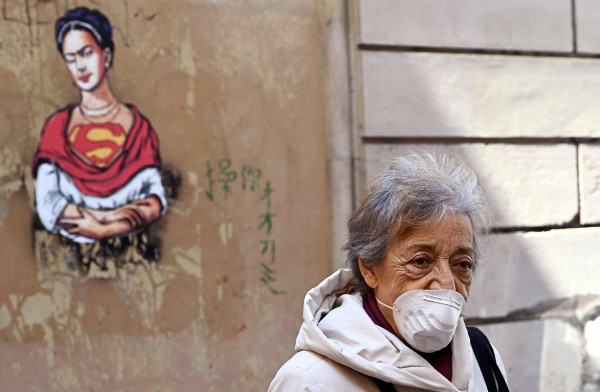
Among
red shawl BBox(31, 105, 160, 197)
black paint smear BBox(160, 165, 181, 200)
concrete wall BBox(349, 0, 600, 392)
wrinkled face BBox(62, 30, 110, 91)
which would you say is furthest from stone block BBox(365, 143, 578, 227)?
wrinkled face BBox(62, 30, 110, 91)

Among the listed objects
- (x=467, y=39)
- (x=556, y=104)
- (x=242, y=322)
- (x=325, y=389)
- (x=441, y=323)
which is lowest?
(x=242, y=322)

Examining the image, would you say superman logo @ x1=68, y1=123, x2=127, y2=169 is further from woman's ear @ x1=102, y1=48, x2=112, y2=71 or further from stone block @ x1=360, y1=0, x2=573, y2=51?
stone block @ x1=360, y1=0, x2=573, y2=51

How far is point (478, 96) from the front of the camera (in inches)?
190

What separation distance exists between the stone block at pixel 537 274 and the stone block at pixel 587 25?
46.4 inches

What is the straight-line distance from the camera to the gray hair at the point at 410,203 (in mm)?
2104

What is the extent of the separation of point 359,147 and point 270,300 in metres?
1.02

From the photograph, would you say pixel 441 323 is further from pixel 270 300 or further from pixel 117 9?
pixel 117 9

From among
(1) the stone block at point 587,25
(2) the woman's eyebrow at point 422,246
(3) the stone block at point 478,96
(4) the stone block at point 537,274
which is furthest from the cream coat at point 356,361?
(1) the stone block at point 587,25

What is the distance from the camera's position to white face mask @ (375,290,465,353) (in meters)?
2.02

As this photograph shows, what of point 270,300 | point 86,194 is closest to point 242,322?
point 270,300

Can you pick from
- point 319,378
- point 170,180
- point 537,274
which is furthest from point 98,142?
point 537,274

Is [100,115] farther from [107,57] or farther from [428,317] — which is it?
[428,317]

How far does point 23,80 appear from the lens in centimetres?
401

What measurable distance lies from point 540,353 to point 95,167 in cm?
293
